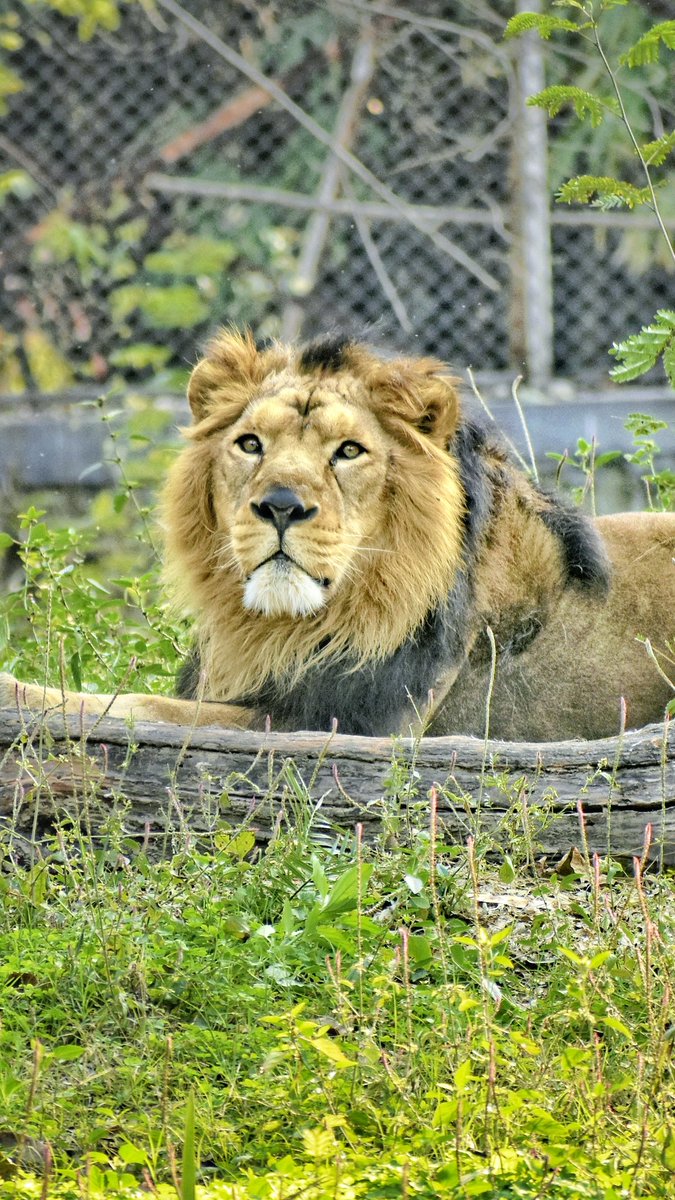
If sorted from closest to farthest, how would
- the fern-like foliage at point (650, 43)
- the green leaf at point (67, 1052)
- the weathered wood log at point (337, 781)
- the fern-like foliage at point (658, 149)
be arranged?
the green leaf at point (67, 1052) < the weathered wood log at point (337, 781) < the fern-like foliage at point (650, 43) < the fern-like foliage at point (658, 149)

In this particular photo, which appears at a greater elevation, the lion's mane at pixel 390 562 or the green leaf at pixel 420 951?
the lion's mane at pixel 390 562

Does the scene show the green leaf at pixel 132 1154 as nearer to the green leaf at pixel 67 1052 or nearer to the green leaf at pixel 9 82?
the green leaf at pixel 67 1052

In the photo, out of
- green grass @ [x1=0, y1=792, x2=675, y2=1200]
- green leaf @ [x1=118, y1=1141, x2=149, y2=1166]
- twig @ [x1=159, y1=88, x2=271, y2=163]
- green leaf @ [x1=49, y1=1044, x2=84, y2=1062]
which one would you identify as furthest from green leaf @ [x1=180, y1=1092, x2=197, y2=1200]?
twig @ [x1=159, y1=88, x2=271, y2=163]

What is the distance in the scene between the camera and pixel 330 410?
4293 millimetres

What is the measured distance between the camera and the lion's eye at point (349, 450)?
169 inches

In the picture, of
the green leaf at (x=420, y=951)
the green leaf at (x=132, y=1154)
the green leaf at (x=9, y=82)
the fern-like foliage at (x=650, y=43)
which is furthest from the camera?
the green leaf at (x=9, y=82)

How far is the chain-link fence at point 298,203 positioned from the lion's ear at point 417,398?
179 inches

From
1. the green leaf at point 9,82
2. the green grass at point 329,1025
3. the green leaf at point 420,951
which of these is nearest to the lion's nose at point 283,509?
the green grass at point 329,1025

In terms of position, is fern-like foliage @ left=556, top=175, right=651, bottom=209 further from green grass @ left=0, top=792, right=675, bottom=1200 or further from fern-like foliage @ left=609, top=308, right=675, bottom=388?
green grass @ left=0, top=792, right=675, bottom=1200

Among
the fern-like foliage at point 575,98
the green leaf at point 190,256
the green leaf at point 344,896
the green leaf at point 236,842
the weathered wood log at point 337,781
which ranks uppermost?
the green leaf at point 190,256

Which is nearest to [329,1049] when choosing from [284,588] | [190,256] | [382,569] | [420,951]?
[420,951]

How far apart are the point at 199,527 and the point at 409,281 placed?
4985 mm

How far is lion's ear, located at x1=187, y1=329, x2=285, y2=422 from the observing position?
455cm

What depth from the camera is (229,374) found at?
15.1 ft
